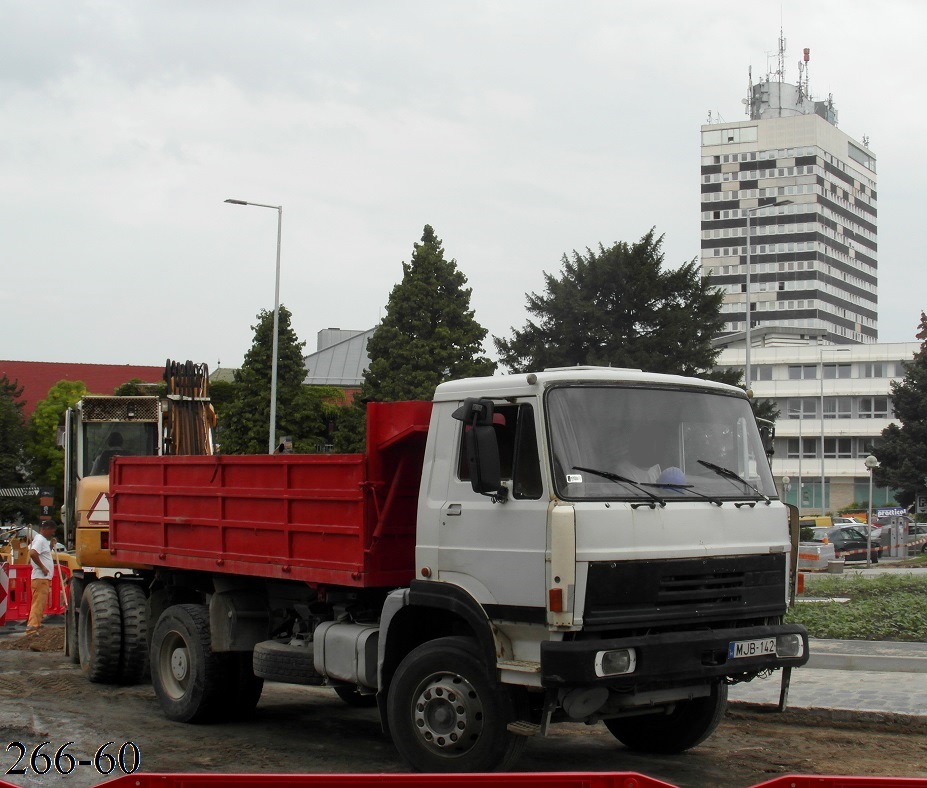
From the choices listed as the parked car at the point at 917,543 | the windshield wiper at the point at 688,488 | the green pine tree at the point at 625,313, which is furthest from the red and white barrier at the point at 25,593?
the parked car at the point at 917,543

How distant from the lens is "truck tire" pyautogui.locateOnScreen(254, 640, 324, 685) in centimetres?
853

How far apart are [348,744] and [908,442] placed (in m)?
53.8

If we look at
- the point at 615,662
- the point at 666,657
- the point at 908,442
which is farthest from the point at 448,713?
the point at 908,442

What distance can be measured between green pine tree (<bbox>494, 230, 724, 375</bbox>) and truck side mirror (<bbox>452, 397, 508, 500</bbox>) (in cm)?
3230

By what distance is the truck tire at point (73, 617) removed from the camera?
12.7 metres

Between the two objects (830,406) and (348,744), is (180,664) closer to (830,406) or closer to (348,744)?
(348,744)

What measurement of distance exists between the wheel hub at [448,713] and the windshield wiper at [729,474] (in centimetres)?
205

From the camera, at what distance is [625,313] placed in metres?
40.6

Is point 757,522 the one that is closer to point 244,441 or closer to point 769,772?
point 769,772

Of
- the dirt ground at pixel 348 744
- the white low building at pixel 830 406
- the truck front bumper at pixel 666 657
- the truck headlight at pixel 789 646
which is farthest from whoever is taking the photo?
the white low building at pixel 830 406

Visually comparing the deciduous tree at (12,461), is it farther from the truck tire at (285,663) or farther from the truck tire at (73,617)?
the truck tire at (285,663)

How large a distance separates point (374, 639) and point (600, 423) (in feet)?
7.29

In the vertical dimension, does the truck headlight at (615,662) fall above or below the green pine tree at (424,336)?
below

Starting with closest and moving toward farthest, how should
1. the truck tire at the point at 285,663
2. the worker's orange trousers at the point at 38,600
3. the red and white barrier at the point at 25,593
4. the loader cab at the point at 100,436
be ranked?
the truck tire at the point at 285,663, the loader cab at the point at 100,436, the worker's orange trousers at the point at 38,600, the red and white barrier at the point at 25,593
